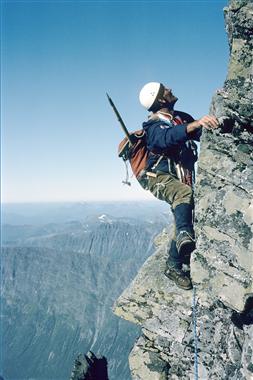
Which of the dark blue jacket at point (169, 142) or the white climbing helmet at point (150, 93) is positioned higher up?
the white climbing helmet at point (150, 93)

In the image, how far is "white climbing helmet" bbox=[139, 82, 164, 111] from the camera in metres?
11.4

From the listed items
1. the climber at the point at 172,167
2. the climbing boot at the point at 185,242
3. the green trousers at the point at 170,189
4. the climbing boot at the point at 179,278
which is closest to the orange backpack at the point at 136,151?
the climber at the point at 172,167

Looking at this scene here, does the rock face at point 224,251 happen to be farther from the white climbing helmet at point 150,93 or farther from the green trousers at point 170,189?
the white climbing helmet at point 150,93

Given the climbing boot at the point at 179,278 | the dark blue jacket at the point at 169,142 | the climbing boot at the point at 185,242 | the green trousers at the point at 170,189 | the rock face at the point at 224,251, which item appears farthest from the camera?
the climbing boot at the point at 179,278

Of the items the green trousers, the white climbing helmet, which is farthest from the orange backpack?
the white climbing helmet

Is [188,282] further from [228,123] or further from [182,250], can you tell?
[228,123]

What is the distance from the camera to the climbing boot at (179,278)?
38.9 ft

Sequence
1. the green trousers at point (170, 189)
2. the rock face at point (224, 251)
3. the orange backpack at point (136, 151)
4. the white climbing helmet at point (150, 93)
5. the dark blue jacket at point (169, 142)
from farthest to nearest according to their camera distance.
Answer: the orange backpack at point (136, 151), the white climbing helmet at point (150, 93), the green trousers at point (170, 189), the dark blue jacket at point (169, 142), the rock face at point (224, 251)

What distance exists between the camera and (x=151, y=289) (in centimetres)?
1275

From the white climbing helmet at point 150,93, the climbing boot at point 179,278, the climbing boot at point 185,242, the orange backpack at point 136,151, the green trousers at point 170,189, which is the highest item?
the white climbing helmet at point 150,93

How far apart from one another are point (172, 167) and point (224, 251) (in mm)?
3572

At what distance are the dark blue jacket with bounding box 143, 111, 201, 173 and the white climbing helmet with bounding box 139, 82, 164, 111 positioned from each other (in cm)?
66

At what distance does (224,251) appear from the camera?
29.2 ft

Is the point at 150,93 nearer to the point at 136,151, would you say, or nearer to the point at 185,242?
the point at 136,151
